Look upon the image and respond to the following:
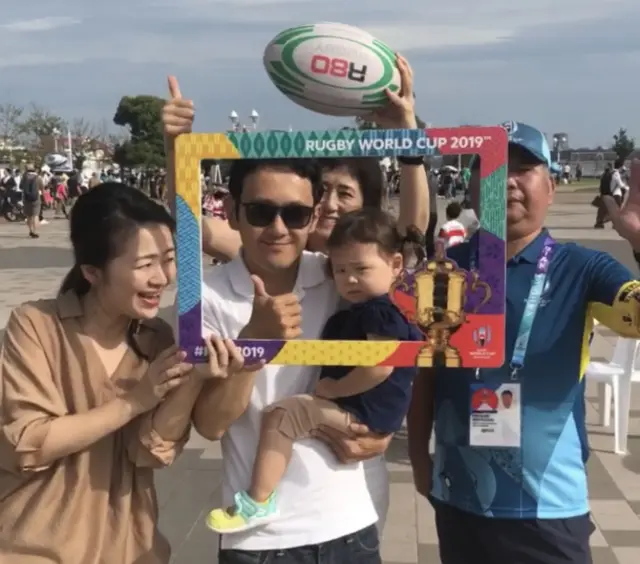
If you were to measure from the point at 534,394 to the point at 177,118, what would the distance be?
1.22 metres

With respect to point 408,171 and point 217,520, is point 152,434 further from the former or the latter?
point 408,171

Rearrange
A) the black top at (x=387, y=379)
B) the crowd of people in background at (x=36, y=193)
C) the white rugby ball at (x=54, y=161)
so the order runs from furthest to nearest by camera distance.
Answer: the white rugby ball at (x=54, y=161) < the crowd of people in background at (x=36, y=193) < the black top at (x=387, y=379)

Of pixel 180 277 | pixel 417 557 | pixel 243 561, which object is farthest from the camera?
pixel 417 557

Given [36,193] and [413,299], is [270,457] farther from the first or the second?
[36,193]

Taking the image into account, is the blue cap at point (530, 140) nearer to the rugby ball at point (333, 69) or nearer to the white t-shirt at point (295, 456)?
the rugby ball at point (333, 69)

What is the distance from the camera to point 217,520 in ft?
7.02

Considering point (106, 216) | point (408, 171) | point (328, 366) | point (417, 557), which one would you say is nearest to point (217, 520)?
Answer: point (328, 366)

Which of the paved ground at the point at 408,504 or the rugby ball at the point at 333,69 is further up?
the rugby ball at the point at 333,69

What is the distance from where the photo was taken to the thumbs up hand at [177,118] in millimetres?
2090

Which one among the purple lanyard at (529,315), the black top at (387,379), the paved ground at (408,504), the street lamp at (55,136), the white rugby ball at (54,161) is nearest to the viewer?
the black top at (387,379)

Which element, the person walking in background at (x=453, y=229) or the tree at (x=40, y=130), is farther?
the tree at (x=40, y=130)

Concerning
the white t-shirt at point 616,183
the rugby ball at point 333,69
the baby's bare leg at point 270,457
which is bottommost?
the baby's bare leg at point 270,457

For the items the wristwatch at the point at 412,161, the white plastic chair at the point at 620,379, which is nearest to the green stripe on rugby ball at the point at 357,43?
the wristwatch at the point at 412,161

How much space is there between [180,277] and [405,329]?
56cm
